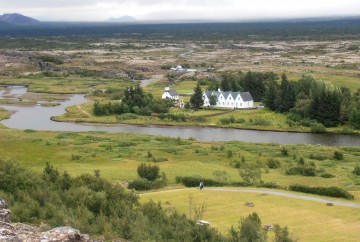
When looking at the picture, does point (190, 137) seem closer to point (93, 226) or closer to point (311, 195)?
point (311, 195)

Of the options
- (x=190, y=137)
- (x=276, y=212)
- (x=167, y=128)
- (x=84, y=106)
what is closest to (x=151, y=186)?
(x=276, y=212)

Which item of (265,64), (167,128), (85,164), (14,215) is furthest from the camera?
(265,64)

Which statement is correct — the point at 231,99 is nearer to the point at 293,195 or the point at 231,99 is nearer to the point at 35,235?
the point at 293,195

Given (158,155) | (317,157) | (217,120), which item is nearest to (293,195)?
(317,157)

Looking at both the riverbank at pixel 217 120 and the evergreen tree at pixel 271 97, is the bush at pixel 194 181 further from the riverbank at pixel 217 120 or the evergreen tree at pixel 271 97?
the evergreen tree at pixel 271 97

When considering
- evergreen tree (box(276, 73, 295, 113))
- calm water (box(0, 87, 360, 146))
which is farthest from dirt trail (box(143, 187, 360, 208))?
evergreen tree (box(276, 73, 295, 113))

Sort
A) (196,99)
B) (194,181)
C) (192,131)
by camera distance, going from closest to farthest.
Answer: (194,181), (192,131), (196,99)
